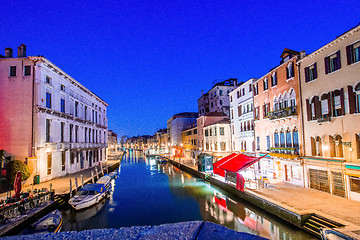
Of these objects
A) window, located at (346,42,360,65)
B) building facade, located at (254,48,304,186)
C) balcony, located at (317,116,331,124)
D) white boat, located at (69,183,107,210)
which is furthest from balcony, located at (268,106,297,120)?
white boat, located at (69,183,107,210)

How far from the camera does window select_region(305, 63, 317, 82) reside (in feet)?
67.4

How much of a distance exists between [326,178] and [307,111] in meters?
6.22

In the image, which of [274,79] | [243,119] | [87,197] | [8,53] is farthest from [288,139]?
[8,53]

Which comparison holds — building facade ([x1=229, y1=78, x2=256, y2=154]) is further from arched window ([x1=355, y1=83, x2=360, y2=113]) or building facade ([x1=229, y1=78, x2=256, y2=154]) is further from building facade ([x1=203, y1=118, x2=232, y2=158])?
arched window ([x1=355, y1=83, x2=360, y2=113])

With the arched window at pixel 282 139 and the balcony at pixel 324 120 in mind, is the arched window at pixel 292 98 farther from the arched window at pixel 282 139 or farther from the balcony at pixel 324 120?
the balcony at pixel 324 120

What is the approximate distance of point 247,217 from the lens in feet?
59.6

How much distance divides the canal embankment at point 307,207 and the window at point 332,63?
1024 centimetres

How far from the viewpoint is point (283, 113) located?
79.5ft

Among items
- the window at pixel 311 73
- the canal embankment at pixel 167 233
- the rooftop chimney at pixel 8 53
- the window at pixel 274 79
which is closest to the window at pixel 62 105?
the rooftop chimney at pixel 8 53

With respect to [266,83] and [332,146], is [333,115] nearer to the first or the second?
[332,146]

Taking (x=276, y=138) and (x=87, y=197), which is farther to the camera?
(x=276, y=138)

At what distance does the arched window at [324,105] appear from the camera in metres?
19.2

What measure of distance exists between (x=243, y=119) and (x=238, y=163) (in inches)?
463

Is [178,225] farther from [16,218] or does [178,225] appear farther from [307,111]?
[307,111]
